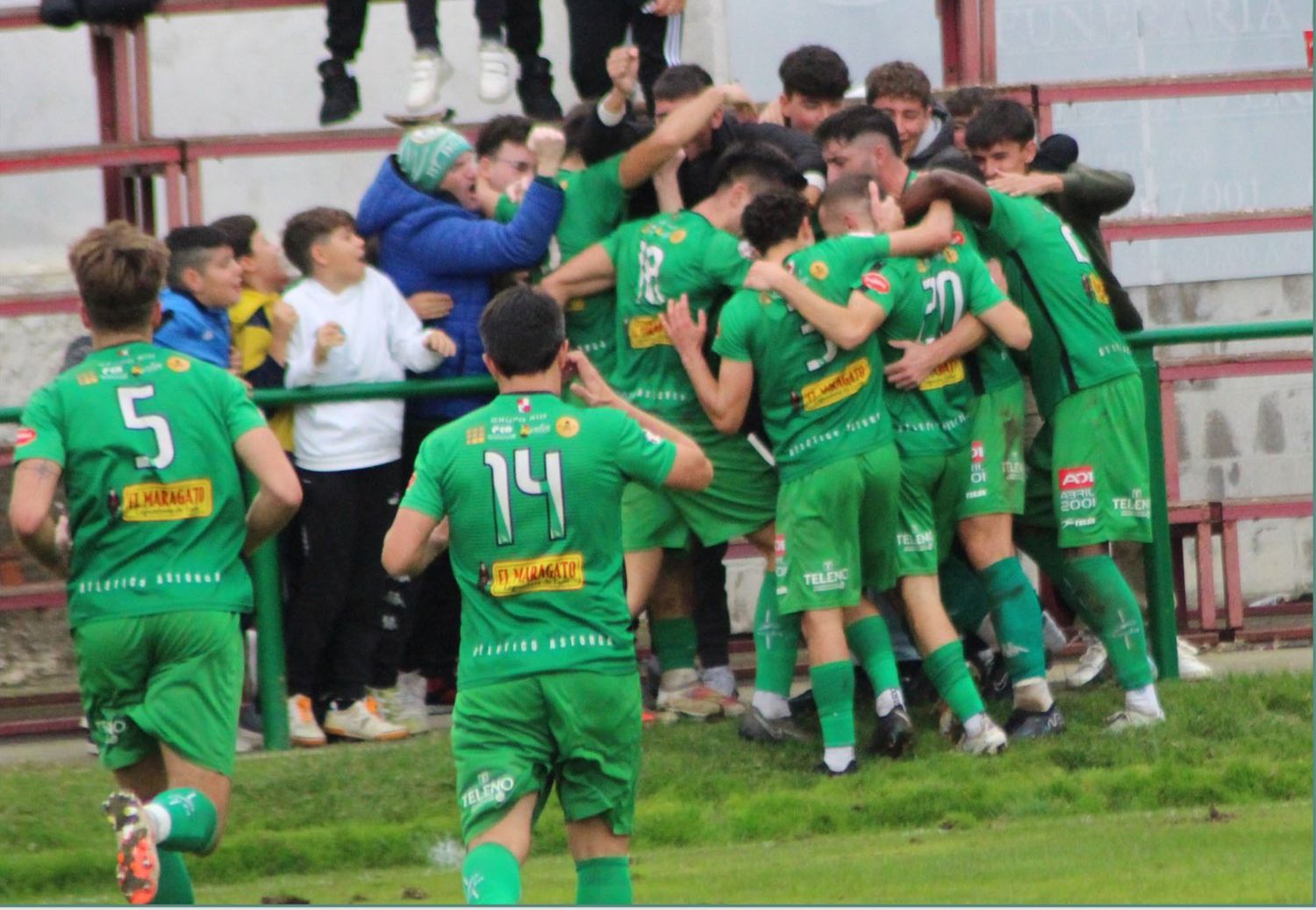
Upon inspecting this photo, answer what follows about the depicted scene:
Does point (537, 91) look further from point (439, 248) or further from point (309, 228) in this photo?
point (309, 228)

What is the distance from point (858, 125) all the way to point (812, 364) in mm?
1031

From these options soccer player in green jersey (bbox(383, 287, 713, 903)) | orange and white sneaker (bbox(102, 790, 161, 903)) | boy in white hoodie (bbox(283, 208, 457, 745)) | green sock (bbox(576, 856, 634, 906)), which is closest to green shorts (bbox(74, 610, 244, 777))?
orange and white sneaker (bbox(102, 790, 161, 903))

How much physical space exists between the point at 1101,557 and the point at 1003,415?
2.14 feet

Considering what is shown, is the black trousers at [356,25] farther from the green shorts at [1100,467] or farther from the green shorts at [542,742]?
the green shorts at [542,742]

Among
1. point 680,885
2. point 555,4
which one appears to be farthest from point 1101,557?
point 555,4

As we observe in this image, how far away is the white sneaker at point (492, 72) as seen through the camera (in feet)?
33.4

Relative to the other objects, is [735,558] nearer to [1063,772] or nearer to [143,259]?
[1063,772]

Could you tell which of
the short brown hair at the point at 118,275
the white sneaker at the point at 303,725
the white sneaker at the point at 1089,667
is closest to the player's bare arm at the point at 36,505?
the short brown hair at the point at 118,275

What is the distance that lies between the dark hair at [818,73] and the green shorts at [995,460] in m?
1.48

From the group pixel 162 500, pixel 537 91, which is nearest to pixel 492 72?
pixel 537 91

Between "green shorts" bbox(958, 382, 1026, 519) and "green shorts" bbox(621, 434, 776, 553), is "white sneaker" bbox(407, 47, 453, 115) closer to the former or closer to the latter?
"green shorts" bbox(621, 434, 776, 553)

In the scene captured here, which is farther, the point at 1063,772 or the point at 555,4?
the point at 555,4

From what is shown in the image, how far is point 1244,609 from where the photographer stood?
445 inches

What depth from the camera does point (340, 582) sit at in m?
8.72
